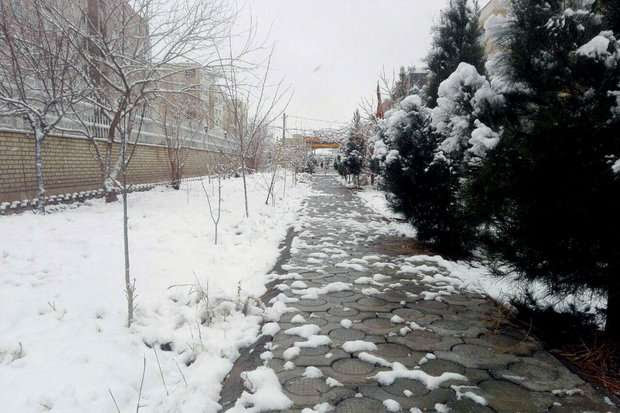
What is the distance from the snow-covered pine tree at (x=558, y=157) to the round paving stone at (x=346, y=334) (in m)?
1.29

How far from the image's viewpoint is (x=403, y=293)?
4.07 meters

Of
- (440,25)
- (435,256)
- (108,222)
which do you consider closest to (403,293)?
(435,256)

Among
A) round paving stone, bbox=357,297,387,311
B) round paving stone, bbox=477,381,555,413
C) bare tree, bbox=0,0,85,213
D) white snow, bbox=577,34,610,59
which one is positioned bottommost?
round paving stone, bbox=357,297,387,311

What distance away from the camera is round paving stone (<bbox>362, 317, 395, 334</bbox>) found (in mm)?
3127

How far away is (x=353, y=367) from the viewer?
8.32 ft

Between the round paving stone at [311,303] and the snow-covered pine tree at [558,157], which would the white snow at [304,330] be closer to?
the round paving stone at [311,303]

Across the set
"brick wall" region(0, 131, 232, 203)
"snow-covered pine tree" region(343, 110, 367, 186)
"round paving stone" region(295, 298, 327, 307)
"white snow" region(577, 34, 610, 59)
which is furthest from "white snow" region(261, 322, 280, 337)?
"snow-covered pine tree" region(343, 110, 367, 186)

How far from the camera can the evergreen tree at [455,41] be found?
5.86m

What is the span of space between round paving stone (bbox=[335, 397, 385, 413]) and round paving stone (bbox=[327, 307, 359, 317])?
1.30 m

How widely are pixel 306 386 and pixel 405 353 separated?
0.85m

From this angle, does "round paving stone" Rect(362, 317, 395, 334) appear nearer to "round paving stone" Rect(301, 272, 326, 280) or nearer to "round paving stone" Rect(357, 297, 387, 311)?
"round paving stone" Rect(357, 297, 387, 311)

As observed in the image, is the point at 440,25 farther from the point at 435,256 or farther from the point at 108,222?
the point at 108,222

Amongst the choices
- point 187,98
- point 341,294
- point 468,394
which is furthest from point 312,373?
point 187,98

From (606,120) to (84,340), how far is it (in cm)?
380
